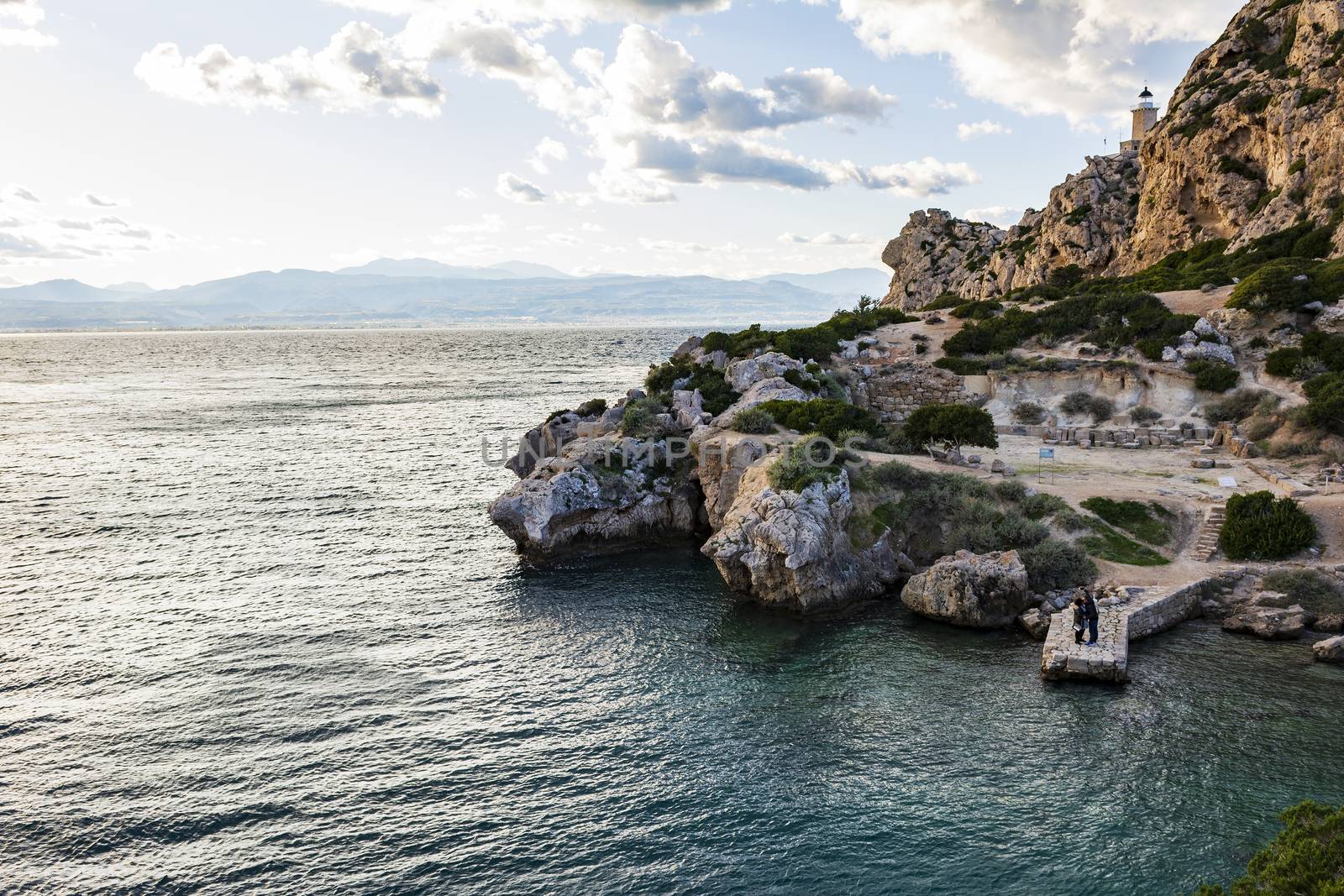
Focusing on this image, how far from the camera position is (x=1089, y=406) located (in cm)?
5562

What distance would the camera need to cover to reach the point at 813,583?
108 ft

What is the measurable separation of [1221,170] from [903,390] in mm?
46174

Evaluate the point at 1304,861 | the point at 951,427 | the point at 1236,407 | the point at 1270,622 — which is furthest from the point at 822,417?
the point at 1304,861

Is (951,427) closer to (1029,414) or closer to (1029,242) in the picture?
(1029,414)

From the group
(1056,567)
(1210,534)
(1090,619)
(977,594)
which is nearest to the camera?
(1090,619)

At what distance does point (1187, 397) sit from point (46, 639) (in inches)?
2393

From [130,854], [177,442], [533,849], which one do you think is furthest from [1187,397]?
[177,442]

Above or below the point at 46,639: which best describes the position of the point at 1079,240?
above

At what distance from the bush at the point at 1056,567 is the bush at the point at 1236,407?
24336 mm

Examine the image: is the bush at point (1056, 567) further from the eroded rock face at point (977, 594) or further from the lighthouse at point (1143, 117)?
the lighthouse at point (1143, 117)

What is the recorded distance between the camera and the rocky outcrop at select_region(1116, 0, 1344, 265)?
71500 mm

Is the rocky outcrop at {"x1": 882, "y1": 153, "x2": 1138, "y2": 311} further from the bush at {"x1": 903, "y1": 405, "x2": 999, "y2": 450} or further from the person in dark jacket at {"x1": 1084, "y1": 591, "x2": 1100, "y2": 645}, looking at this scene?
the person in dark jacket at {"x1": 1084, "y1": 591, "x2": 1100, "y2": 645}

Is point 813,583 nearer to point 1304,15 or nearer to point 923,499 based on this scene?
point 923,499

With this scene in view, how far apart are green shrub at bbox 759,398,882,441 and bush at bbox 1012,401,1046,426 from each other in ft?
50.7
